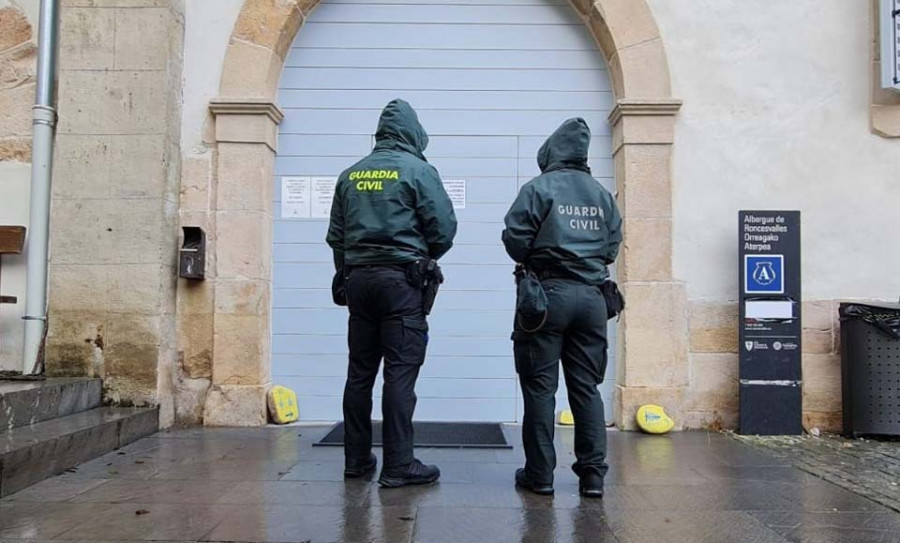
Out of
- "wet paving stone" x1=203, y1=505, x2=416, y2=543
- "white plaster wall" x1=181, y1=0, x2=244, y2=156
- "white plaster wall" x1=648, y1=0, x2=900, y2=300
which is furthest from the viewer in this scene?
"white plaster wall" x1=181, y1=0, x2=244, y2=156

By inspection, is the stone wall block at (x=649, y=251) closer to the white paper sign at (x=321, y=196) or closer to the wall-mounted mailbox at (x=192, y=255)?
the white paper sign at (x=321, y=196)

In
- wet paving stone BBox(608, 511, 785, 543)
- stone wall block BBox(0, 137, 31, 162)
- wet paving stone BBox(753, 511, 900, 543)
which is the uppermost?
stone wall block BBox(0, 137, 31, 162)

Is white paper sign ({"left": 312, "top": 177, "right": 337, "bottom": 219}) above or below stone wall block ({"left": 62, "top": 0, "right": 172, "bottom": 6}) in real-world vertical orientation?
below

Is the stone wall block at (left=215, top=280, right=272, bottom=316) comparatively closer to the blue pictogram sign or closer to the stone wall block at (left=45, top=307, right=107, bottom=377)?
the stone wall block at (left=45, top=307, right=107, bottom=377)

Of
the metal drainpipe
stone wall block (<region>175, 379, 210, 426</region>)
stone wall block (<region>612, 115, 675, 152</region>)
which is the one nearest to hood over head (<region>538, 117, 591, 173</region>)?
stone wall block (<region>612, 115, 675, 152</region>)

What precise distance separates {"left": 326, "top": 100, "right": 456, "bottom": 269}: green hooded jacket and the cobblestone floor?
2825 mm

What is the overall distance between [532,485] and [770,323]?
2940mm

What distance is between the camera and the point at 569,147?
13.4 feet

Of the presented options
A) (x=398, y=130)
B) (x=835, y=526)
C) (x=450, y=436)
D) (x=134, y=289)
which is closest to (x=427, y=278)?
(x=398, y=130)

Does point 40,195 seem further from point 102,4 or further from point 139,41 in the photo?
point 102,4

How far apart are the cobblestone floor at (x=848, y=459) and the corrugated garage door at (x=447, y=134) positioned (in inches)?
59.5

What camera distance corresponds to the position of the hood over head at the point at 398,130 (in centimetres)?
426

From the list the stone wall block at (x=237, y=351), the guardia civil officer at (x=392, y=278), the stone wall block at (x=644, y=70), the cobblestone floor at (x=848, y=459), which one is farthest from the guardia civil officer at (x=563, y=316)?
the stone wall block at (x=237, y=351)

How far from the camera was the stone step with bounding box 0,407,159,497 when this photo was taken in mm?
3988
